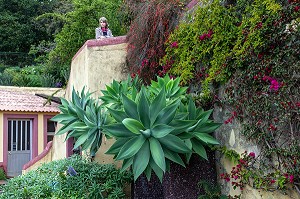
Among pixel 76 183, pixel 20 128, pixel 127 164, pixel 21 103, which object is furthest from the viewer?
pixel 20 128

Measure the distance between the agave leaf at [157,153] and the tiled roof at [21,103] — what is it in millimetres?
13406

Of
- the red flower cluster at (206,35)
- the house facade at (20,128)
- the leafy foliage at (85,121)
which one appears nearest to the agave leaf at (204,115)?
the red flower cluster at (206,35)

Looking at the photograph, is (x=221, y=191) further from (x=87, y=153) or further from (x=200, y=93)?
(x=87, y=153)

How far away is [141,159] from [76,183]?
235 centimetres

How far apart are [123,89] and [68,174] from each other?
1805 mm

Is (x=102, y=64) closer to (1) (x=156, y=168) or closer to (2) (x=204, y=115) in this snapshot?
(2) (x=204, y=115)

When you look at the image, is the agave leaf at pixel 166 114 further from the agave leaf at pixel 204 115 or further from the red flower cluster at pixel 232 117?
the red flower cluster at pixel 232 117

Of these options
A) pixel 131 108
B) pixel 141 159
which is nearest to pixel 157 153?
pixel 141 159

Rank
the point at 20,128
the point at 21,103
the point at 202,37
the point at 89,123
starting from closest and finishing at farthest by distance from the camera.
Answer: the point at 89,123
the point at 202,37
the point at 21,103
the point at 20,128

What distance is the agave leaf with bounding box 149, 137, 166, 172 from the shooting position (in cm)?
406

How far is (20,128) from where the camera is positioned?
1827 cm

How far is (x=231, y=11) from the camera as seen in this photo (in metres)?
5.20

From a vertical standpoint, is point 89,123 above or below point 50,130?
above

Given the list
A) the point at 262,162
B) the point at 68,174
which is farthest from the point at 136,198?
the point at 262,162
